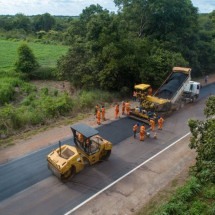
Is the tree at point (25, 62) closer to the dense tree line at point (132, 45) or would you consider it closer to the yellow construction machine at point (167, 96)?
the dense tree line at point (132, 45)

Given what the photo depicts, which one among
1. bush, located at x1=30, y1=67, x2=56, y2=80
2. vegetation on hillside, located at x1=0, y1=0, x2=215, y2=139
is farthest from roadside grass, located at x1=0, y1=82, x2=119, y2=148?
bush, located at x1=30, y1=67, x2=56, y2=80

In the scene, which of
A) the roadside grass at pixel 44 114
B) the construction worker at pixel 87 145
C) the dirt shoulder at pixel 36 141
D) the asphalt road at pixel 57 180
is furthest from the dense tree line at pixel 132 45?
the construction worker at pixel 87 145

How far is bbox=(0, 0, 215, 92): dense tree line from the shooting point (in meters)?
28.6

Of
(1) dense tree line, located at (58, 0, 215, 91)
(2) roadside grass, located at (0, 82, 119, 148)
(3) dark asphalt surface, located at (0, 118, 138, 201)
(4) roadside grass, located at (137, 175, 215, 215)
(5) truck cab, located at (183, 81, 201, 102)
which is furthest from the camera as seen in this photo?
(1) dense tree line, located at (58, 0, 215, 91)

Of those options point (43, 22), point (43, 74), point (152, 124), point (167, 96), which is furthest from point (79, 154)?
point (43, 22)

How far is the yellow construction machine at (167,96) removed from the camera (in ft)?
76.8

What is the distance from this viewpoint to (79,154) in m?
15.3

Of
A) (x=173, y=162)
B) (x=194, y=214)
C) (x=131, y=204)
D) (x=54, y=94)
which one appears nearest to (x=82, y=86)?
(x=54, y=94)

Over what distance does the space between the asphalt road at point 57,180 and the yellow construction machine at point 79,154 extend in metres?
0.46

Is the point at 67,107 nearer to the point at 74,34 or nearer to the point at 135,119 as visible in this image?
the point at 135,119

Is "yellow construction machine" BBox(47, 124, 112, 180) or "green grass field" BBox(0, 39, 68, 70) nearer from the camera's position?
"yellow construction machine" BBox(47, 124, 112, 180)

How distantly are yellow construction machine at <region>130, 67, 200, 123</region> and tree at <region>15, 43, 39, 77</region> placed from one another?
1884 cm

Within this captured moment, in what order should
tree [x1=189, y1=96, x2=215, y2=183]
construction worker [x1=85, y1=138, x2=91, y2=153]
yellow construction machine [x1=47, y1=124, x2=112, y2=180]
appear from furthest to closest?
1. construction worker [x1=85, y1=138, x2=91, y2=153]
2. yellow construction machine [x1=47, y1=124, x2=112, y2=180]
3. tree [x1=189, y1=96, x2=215, y2=183]

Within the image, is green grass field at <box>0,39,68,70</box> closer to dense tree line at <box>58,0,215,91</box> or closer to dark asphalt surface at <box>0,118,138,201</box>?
dense tree line at <box>58,0,215,91</box>
